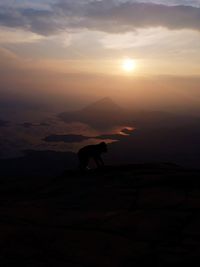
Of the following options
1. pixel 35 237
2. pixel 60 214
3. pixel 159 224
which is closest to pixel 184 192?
pixel 159 224

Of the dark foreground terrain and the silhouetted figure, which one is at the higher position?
the silhouetted figure

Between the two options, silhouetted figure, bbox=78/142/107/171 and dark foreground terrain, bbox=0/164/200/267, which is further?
silhouetted figure, bbox=78/142/107/171

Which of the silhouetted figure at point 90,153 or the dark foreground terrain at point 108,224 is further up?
the silhouetted figure at point 90,153

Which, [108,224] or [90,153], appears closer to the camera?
[108,224]

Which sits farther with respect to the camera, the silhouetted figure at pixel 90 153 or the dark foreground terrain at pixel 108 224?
the silhouetted figure at pixel 90 153

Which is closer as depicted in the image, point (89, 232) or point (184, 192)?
point (89, 232)

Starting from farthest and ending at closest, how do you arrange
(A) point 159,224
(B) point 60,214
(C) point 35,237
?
1. (B) point 60,214
2. (A) point 159,224
3. (C) point 35,237

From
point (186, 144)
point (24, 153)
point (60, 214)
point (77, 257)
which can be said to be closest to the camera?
point (77, 257)

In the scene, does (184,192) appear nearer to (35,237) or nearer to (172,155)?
(35,237)
